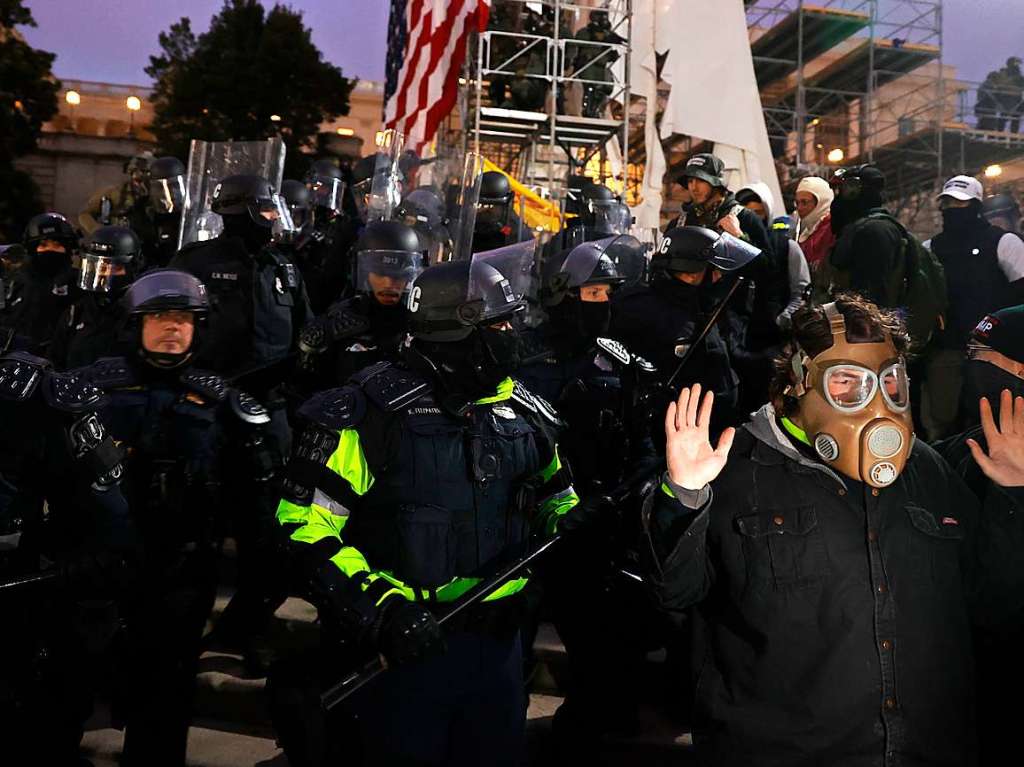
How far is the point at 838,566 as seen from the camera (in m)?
2.46

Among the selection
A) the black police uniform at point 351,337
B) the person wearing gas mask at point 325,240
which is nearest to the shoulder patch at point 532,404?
the black police uniform at point 351,337

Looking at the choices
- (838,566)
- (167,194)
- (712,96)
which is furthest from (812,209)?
(167,194)

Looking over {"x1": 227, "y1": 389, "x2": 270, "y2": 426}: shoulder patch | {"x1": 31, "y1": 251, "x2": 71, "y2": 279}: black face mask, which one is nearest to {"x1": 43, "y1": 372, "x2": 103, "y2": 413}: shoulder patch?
{"x1": 227, "y1": 389, "x2": 270, "y2": 426}: shoulder patch

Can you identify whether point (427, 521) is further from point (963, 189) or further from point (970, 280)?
point (963, 189)

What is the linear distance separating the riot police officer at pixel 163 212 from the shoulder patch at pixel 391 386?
572 cm

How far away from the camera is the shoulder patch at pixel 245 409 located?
453cm

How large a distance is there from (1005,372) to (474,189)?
12.5 ft

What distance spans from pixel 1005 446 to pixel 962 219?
3748mm

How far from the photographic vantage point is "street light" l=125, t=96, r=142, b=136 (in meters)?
38.0

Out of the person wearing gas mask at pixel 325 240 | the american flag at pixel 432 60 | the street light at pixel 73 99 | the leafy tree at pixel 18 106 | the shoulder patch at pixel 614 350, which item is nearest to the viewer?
the shoulder patch at pixel 614 350

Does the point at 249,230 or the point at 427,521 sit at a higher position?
the point at 249,230

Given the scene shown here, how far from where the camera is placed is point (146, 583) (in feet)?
13.4

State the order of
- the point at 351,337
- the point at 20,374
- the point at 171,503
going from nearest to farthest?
the point at 20,374 < the point at 171,503 < the point at 351,337

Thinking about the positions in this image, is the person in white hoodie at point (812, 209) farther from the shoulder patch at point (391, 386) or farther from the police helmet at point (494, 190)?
the shoulder patch at point (391, 386)
